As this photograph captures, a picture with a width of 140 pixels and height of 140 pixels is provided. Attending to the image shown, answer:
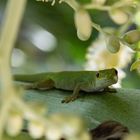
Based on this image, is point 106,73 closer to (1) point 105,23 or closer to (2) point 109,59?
(2) point 109,59

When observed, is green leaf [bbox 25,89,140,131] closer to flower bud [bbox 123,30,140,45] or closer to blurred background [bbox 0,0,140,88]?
flower bud [bbox 123,30,140,45]

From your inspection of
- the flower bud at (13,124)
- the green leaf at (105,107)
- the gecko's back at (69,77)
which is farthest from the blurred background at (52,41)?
the flower bud at (13,124)

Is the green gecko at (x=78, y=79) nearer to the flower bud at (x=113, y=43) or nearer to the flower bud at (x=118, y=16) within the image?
the flower bud at (x=113, y=43)

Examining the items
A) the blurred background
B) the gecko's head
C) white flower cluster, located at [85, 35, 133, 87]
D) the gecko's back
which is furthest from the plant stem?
the blurred background

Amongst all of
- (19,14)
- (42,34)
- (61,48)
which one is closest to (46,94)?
(19,14)

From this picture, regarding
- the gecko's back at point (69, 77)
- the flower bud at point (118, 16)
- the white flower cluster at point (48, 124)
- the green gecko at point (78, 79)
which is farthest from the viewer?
the gecko's back at point (69, 77)

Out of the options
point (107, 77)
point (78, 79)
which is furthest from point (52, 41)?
point (107, 77)
